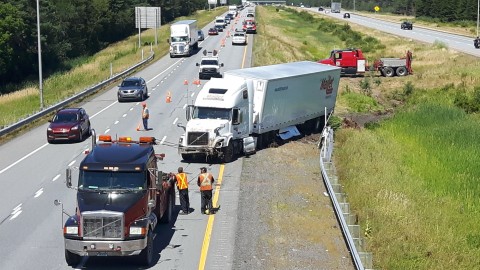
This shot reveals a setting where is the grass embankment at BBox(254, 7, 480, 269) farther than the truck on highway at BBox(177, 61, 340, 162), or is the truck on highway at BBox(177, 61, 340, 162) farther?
the truck on highway at BBox(177, 61, 340, 162)

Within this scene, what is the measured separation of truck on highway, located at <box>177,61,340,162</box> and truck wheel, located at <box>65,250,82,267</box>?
1312 centimetres

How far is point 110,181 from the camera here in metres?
17.9

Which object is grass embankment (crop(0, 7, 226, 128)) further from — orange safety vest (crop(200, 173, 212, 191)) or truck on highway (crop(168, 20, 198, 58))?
orange safety vest (crop(200, 173, 212, 191))

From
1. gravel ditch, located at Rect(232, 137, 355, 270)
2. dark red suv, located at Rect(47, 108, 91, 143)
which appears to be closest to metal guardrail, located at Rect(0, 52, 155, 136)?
dark red suv, located at Rect(47, 108, 91, 143)

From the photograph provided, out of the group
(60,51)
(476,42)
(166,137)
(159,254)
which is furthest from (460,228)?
(60,51)

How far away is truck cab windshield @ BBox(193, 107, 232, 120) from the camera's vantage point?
3161cm

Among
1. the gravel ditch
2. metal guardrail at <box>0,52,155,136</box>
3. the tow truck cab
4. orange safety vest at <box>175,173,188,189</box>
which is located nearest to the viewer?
the gravel ditch

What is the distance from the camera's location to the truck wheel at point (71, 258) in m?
17.8

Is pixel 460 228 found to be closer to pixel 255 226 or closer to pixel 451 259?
pixel 451 259

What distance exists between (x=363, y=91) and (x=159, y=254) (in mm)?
43698

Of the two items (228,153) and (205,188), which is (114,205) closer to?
(205,188)

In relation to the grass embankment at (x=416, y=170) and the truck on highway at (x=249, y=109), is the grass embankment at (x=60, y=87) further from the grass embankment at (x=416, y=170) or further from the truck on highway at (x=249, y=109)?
the grass embankment at (x=416, y=170)

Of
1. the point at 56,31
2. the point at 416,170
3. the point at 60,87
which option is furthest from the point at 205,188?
the point at 56,31

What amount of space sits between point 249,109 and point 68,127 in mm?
9029
